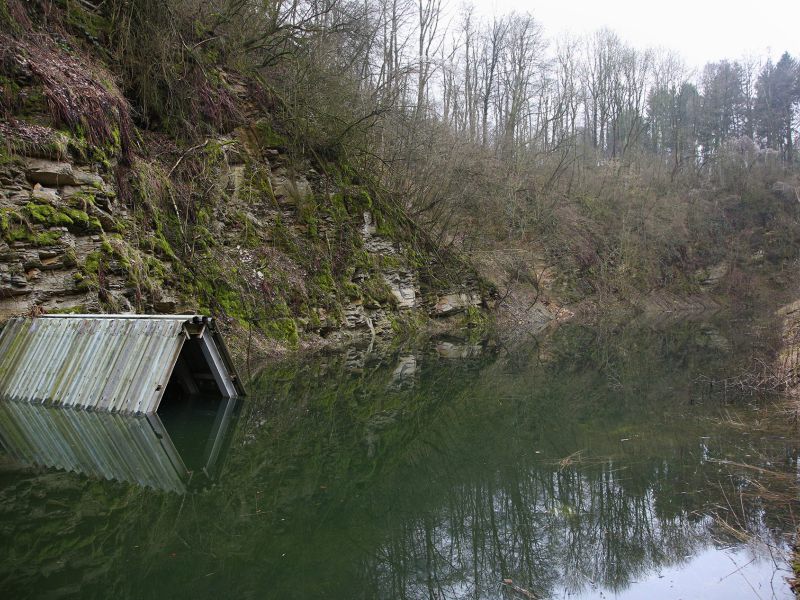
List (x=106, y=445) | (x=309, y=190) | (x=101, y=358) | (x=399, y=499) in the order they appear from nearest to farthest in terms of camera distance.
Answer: (x=399, y=499) < (x=106, y=445) < (x=101, y=358) < (x=309, y=190)

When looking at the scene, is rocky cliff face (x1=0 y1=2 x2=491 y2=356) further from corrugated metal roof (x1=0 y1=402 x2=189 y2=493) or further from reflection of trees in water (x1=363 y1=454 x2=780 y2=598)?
reflection of trees in water (x1=363 y1=454 x2=780 y2=598)

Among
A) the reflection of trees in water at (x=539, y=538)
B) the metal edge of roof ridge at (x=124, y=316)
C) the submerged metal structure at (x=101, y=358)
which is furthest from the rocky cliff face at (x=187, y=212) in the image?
the reflection of trees in water at (x=539, y=538)

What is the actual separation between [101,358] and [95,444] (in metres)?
2.09

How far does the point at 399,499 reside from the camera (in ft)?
21.9

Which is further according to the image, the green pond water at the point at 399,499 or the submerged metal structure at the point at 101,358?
the submerged metal structure at the point at 101,358

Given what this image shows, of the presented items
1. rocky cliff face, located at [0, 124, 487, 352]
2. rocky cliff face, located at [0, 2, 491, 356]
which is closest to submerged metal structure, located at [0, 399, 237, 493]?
rocky cliff face, located at [0, 124, 487, 352]

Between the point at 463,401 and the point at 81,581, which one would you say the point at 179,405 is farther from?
the point at 81,581

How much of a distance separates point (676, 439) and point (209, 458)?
21.7 ft

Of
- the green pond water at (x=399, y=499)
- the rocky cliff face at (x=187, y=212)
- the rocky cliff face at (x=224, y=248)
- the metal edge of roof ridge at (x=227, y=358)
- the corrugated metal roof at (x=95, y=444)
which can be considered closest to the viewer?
the green pond water at (x=399, y=499)

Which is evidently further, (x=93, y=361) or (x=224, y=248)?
(x=224, y=248)

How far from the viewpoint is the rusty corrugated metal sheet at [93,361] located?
9.11 m

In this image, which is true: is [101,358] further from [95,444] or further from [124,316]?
[95,444]

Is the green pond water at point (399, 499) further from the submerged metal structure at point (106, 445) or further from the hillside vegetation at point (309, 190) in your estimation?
the hillside vegetation at point (309, 190)

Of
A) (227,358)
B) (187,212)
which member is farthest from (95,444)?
(187,212)
